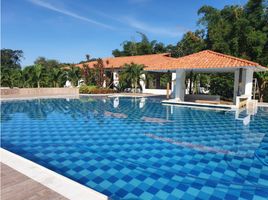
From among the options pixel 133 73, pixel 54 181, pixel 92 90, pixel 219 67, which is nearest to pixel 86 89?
pixel 92 90

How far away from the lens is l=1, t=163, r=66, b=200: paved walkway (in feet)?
11.9

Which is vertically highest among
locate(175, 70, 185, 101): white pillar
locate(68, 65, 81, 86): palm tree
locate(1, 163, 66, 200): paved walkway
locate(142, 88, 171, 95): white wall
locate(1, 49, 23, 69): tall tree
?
locate(1, 49, 23, 69): tall tree

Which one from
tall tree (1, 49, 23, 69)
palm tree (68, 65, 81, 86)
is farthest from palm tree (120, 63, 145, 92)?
tall tree (1, 49, 23, 69)

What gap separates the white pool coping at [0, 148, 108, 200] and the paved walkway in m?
0.10

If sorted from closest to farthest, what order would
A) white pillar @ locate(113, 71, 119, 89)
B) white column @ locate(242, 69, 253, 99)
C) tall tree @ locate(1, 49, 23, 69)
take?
white column @ locate(242, 69, 253, 99), white pillar @ locate(113, 71, 119, 89), tall tree @ locate(1, 49, 23, 69)

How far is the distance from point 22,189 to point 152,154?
415 cm

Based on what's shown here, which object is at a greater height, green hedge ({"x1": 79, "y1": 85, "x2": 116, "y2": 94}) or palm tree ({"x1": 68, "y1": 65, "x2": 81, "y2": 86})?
palm tree ({"x1": 68, "y1": 65, "x2": 81, "y2": 86})

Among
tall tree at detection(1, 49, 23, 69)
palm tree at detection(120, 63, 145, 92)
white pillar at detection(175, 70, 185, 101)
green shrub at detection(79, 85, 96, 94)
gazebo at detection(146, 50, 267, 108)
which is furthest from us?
tall tree at detection(1, 49, 23, 69)

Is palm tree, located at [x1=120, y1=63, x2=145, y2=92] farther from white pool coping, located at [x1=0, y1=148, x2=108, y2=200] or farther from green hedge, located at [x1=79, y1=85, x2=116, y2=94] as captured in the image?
white pool coping, located at [x1=0, y1=148, x2=108, y2=200]

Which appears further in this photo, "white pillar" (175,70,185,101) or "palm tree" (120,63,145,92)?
"palm tree" (120,63,145,92)

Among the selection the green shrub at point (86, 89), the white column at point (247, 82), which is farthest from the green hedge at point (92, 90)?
the white column at point (247, 82)

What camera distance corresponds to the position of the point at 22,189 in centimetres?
389

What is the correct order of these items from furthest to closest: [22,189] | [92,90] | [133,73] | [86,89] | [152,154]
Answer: [86,89]
[92,90]
[133,73]
[152,154]
[22,189]

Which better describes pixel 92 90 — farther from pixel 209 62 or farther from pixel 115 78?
pixel 209 62
